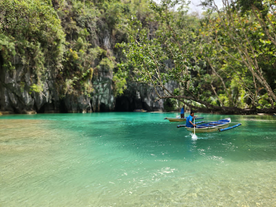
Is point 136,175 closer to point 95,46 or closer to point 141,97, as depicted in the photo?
point 95,46

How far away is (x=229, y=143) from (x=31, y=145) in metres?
8.11

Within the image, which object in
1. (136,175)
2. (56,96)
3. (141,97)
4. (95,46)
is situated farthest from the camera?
(141,97)

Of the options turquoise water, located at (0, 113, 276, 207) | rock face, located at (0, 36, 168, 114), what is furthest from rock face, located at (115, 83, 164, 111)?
turquoise water, located at (0, 113, 276, 207)

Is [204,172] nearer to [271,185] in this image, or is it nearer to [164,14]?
[271,185]

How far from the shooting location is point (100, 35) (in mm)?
33469

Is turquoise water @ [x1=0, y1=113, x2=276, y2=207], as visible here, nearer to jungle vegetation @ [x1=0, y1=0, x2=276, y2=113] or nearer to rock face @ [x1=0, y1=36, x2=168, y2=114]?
jungle vegetation @ [x1=0, y1=0, x2=276, y2=113]

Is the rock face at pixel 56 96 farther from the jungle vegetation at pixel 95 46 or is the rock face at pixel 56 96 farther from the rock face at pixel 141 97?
the jungle vegetation at pixel 95 46

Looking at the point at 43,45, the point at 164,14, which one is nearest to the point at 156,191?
the point at 164,14

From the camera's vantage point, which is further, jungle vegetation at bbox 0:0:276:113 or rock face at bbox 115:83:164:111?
rock face at bbox 115:83:164:111

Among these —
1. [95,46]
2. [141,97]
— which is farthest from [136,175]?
[141,97]

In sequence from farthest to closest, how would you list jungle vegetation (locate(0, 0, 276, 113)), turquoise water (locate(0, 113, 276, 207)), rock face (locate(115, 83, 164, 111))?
rock face (locate(115, 83, 164, 111)) < jungle vegetation (locate(0, 0, 276, 113)) < turquoise water (locate(0, 113, 276, 207))

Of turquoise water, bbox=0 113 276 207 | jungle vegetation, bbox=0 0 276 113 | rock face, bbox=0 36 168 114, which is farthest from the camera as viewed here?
rock face, bbox=0 36 168 114

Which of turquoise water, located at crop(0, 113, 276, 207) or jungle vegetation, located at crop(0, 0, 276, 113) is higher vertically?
jungle vegetation, located at crop(0, 0, 276, 113)

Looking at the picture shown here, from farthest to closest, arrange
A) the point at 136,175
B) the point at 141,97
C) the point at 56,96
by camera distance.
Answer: the point at 141,97, the point at 56,96, the point at 136,175
